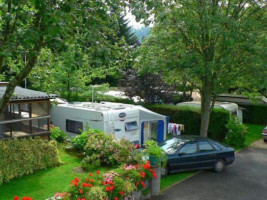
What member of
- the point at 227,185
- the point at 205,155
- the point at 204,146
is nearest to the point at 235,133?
the point at 204,146

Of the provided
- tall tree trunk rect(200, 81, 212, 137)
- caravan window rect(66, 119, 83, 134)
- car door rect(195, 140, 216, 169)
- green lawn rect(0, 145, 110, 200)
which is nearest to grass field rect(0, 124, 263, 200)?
green lawn rect(0, 145, 110, 200)

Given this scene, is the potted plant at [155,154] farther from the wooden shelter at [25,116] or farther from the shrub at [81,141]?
the wooden shelter at [25,116]

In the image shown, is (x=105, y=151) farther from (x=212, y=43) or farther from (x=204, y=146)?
(x=212, y=43)

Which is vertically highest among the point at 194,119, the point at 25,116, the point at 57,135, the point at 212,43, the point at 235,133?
the point at 212,43

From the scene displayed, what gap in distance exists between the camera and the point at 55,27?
5.42 metres

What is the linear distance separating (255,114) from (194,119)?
8958 millimetres

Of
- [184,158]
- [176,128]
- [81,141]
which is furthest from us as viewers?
[176,128]

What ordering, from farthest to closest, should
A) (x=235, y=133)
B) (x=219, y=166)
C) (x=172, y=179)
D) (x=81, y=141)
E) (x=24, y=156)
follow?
(x=235, y=133), (x=81, y=141), (x=219, y=166), (x=172, y=179), (x=24, y=156)

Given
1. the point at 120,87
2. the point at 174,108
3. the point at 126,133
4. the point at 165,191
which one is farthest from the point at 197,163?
the point at 120,87

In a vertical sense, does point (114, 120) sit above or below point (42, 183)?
above

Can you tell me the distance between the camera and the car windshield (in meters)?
11.8

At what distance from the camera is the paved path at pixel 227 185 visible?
10.2 meters

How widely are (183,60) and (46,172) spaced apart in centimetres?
741

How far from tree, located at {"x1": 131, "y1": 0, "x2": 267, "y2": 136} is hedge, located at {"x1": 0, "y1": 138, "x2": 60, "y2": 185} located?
18.1 ft
